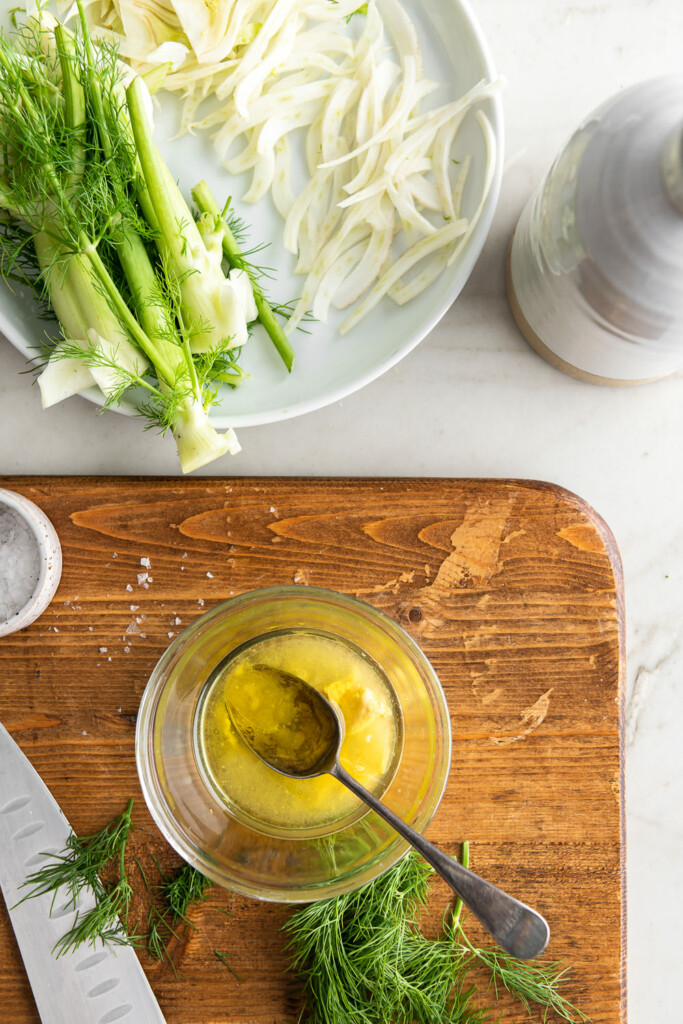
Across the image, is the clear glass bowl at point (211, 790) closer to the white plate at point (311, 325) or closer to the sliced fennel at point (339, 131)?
the white plate at point (311, 325)

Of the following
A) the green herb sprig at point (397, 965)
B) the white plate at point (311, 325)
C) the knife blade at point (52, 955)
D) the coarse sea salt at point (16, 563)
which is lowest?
the green herb sprig at point (397, 965)

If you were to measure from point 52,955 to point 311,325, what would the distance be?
2.78 ft

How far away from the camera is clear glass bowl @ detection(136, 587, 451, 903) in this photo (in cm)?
89

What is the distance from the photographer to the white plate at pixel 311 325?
3.30 ft

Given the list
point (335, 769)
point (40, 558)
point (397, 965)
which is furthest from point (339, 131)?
point (397, 965)

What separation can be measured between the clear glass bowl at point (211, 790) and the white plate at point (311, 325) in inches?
10.0

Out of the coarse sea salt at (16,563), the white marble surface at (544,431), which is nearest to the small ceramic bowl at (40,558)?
the coarse sea salt at (16,563)

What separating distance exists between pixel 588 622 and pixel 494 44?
2.63 feet

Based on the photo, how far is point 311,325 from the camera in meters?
1.04

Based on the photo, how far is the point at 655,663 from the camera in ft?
3.67

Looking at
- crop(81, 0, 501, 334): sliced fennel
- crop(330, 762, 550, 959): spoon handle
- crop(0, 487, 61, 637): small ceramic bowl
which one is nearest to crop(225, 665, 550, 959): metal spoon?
crop(330, 762, 550, 959): spoon handle

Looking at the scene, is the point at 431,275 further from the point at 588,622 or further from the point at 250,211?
the point at 588,622

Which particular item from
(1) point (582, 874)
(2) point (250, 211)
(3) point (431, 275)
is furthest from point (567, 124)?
(1) point (582, 874)

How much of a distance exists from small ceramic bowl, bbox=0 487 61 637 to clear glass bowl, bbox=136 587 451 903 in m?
0.18
